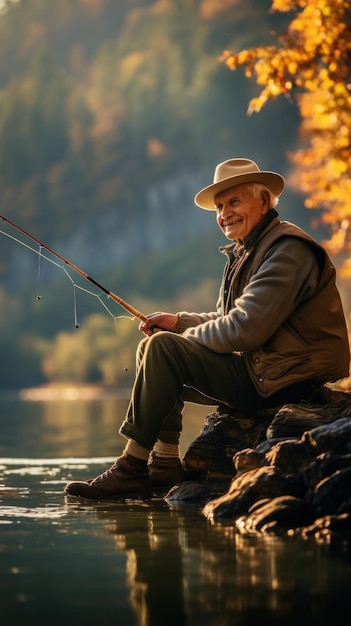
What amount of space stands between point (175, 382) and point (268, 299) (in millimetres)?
644

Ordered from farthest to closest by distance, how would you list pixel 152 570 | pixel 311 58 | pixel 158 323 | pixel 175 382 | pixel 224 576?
pixel 311 58
pixel 158 323
pixel 175 382
pixel 152 570
pixel 224 576

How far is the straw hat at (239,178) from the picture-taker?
6.74m

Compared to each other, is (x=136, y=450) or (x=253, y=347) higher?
(x=253, y=347)

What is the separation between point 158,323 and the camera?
706 centimetres

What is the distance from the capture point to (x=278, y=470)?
18.8ft

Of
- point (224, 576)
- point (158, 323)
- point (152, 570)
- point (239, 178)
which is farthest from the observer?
point (158, 323)

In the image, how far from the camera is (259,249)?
6641 millimetres

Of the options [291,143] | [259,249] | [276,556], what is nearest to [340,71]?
[259,249]

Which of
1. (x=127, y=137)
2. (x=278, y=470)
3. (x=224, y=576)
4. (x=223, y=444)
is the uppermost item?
(x=127, y=137)

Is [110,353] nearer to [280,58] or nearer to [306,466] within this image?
[280,58]

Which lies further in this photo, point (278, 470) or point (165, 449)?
point (165, 449)

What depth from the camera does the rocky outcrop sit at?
523 cm

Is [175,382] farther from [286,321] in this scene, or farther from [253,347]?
[286,321]

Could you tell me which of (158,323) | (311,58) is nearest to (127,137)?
(311,58)
